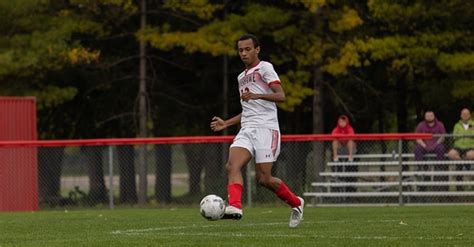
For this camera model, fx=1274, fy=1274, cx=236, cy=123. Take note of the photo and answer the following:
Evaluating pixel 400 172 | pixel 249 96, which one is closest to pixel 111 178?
pixel 400 172

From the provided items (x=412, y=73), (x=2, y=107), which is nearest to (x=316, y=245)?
(x=2, y=107)

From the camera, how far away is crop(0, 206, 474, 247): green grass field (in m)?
12.0

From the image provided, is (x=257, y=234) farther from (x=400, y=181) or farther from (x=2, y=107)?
(x=2, y=107)

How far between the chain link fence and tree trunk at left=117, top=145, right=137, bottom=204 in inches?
0.8

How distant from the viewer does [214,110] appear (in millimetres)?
35938

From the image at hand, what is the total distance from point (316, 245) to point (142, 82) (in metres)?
22.1

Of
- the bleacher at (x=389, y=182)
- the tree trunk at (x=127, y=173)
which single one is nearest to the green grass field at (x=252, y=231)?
the bleacher at (x=389, y=182)

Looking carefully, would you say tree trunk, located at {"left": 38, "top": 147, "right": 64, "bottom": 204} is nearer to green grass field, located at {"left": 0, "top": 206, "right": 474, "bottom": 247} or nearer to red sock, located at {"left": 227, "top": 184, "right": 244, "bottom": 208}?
green grass field, located at {"left": 0, "top": 206, "right": 474, "bottom": 247}

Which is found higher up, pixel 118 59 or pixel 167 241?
pixel 118 59

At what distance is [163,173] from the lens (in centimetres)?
2745

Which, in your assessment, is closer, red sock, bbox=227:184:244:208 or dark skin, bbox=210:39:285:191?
red sock, bbox=227:184:244:208

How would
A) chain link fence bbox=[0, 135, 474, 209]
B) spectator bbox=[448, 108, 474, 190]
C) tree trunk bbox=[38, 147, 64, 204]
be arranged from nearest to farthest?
spectator bbox=[448, 108, 474, 190]
chain link fence bbox=[0, 135, 474, 209]
tree trunk bbox=[38, 147, 64, 204]

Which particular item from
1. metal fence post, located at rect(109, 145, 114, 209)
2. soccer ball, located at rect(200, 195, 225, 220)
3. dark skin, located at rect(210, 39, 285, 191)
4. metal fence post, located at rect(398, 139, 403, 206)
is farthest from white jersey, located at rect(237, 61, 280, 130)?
metal fence post, located at rect(109, 145, 114, 209)

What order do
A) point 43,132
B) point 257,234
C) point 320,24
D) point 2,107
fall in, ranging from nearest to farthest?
point 257,234 < point 2,107 < point 320,24 < point 43,132
